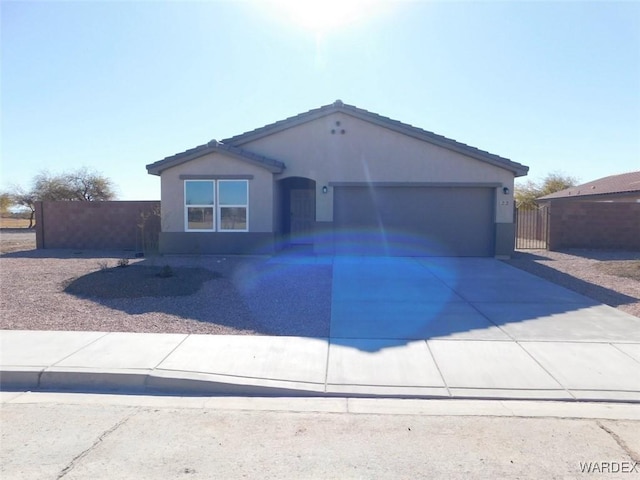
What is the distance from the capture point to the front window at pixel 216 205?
16.0 meters

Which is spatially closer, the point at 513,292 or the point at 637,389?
the point at 637,389

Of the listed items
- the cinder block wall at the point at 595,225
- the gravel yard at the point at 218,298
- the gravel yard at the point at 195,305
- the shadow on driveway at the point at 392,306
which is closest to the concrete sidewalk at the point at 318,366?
the shadow on driveway at the point at 392,306

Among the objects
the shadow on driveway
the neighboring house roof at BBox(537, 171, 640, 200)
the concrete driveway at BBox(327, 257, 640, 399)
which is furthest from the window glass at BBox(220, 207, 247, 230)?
the neighboring house roof at BBox(537, 171, 640, 200)

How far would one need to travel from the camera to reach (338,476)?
3652 millimetres

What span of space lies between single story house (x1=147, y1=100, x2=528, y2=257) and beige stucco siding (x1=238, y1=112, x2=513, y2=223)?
0.11 ft

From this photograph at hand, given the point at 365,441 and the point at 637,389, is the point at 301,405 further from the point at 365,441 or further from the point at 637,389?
the point at 637,389

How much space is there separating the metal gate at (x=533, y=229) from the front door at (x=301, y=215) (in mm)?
9245

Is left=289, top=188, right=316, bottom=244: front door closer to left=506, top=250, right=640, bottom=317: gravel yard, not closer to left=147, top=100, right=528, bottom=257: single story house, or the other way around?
left=147, top=100, right=528, bottom=257: single story house

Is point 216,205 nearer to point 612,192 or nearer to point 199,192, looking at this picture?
point 199,192

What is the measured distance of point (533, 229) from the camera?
2283 centimetres

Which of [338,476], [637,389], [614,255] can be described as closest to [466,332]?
[637,389]

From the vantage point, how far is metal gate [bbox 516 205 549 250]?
21.0 metres

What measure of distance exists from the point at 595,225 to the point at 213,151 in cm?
1551

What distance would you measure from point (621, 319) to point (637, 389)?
333 centimetres
